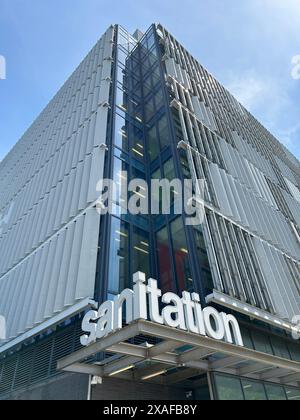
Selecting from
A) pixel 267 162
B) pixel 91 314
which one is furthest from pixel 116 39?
pixel 91 314

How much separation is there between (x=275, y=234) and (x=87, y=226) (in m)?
13.4

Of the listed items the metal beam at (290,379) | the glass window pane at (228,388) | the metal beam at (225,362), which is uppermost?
the metal beam at (290,379)

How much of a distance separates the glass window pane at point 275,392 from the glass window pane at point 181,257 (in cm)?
559

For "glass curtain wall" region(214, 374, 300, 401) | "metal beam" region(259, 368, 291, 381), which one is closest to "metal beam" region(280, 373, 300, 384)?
"glass curtain wall" region(214, 374, 300, 401)

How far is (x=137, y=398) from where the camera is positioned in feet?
39.6

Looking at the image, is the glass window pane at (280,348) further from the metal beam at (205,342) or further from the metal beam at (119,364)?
the metal beam at (119,364)

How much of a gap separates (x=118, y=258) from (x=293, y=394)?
10.7 metres

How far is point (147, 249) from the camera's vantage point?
57.4ft

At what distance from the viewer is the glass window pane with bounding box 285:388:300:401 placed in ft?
49.3

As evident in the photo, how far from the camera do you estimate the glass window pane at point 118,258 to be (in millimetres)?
14407

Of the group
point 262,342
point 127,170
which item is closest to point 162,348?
point 262,342

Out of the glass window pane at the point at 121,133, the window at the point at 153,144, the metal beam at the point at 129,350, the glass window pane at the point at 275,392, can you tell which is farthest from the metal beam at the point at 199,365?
the glass window pane at the point at 121,133

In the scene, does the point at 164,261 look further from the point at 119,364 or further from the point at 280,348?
the point at 280,348

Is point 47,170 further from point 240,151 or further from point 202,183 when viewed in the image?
point 240,151
